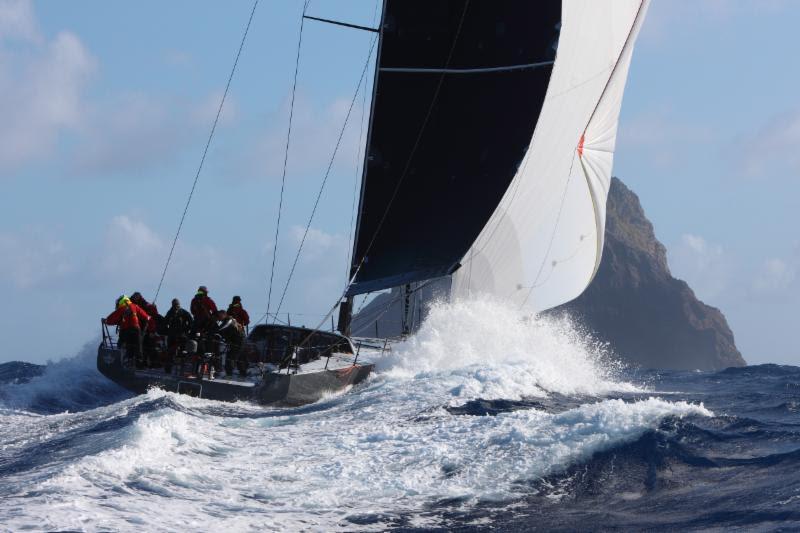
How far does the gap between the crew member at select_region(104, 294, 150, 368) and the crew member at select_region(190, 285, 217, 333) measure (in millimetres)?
1000

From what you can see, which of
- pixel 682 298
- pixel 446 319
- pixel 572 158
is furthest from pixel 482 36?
pixel 682 298

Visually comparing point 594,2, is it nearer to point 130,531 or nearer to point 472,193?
point 472,193

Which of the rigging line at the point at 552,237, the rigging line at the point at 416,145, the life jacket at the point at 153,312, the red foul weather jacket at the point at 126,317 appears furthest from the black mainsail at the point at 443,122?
the red foul weather jacket at the point at 126,317

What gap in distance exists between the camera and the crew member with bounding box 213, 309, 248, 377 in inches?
646

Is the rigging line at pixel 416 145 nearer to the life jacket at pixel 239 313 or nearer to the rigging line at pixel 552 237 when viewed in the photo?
the life jacket at pixel 239 313

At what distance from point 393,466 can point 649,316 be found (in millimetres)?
109928

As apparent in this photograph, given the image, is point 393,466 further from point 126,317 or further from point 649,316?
point 649,316

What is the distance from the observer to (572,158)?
71.8 ft

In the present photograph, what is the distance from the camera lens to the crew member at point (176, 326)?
16.5 m

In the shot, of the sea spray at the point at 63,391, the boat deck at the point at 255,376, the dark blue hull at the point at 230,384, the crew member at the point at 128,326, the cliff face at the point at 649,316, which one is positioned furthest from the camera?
the cliff face at the point at 649,316

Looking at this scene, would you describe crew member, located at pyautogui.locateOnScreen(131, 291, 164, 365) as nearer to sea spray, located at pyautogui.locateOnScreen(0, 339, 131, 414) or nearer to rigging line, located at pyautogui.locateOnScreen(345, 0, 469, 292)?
sea spray, located at pyautogui.locateOnScreen(0, 339, 131, 414)

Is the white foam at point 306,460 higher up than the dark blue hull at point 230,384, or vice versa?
the dark blue hull at point 230,384

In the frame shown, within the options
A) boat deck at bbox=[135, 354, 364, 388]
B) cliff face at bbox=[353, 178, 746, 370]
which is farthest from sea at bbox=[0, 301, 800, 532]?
cliff face at bbox=[353, 178, 746, 370]

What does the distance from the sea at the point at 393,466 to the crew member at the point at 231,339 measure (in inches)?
61.6
